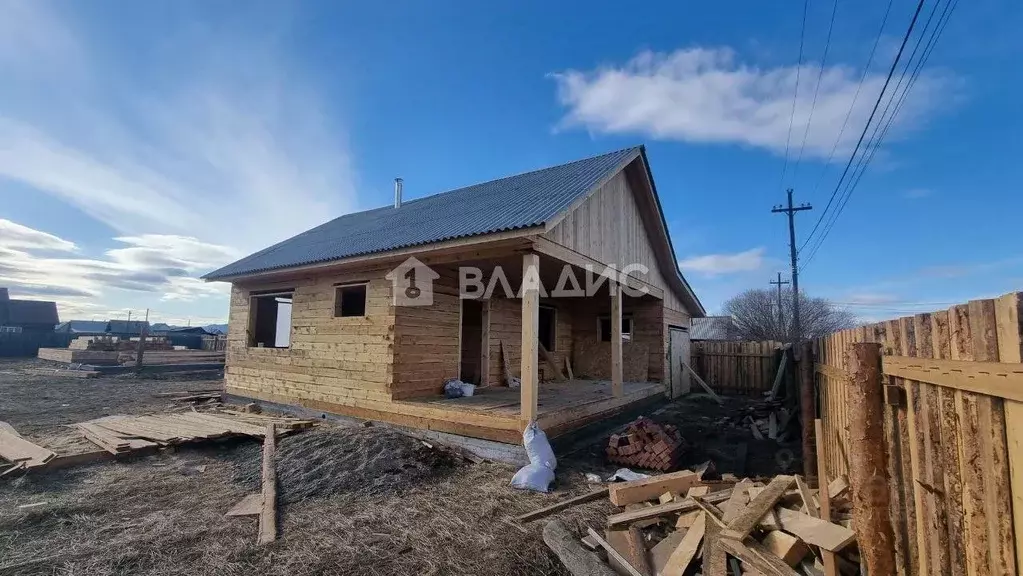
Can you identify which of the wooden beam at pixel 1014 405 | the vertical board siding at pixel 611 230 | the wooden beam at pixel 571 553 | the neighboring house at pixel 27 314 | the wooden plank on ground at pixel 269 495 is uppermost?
the vertical board siding at pixel 611 230

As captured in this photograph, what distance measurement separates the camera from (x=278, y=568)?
3.69 metres

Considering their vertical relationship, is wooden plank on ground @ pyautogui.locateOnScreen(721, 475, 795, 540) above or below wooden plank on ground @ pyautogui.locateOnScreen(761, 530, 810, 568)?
above

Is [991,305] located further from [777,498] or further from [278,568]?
[278,568]

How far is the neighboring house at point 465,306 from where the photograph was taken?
279 inches

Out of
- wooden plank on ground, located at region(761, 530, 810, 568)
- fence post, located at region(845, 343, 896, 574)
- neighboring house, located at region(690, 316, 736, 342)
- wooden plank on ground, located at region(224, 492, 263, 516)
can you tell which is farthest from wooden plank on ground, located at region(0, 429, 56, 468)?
neighboring house, located at region(690, 316, 736, 342)

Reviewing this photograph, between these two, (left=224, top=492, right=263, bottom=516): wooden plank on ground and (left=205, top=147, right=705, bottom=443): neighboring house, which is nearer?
(left=224, top=492, right=263, bottom=516): wooden plank on ground

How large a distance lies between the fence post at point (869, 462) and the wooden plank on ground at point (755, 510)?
62 centimetres

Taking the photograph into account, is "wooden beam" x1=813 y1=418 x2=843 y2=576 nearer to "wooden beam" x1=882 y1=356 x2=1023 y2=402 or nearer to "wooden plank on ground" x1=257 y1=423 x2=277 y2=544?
"wooden beam" x1=882 y1=356 x2=1023 y2=402

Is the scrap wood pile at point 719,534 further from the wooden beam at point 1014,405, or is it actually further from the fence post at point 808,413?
the fence post at point 808,413

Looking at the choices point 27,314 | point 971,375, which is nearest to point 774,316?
point 971,375

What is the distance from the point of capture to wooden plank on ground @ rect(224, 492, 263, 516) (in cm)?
477

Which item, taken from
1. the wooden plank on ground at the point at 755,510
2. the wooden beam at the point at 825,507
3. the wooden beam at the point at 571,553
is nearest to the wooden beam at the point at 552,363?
the wooden beam at the point at 571,553

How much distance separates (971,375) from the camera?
1.66m

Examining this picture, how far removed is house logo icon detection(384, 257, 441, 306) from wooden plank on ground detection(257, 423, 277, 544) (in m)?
2.96
